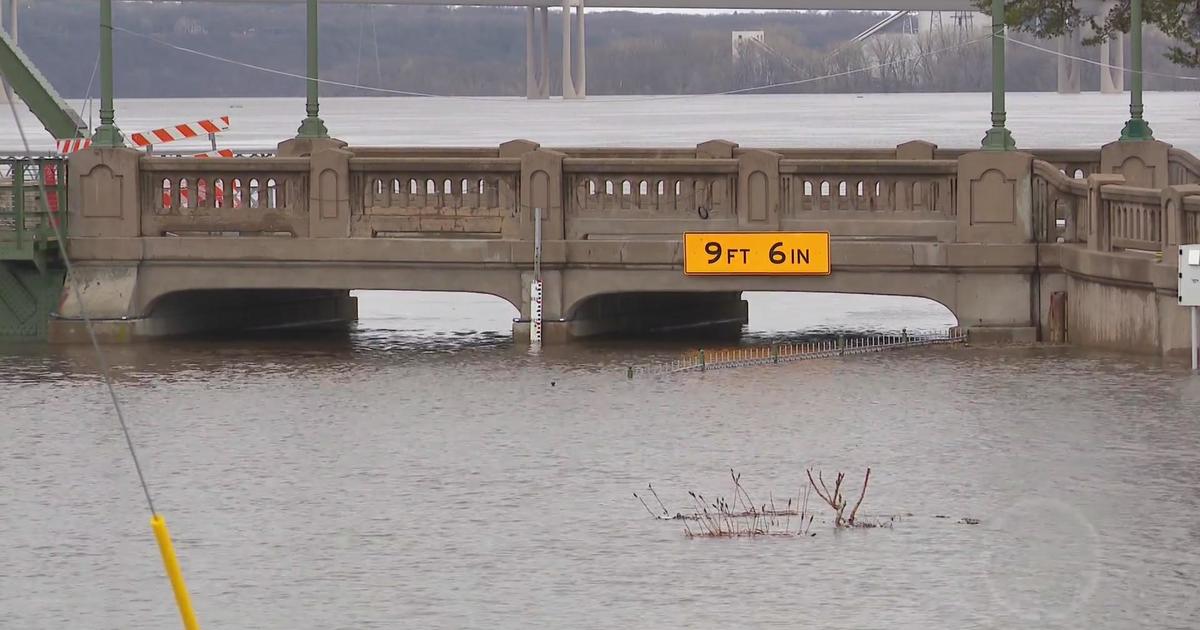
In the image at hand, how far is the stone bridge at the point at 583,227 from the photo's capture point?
74.0 ft

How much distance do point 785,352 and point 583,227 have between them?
2.26 metres

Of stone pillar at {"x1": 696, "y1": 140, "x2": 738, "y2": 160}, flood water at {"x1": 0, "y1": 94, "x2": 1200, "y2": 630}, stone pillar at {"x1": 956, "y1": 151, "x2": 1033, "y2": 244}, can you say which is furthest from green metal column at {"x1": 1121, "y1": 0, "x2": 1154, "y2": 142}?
stone pillar at {"x1": 696, "y1": 140, "x2": 738, "y2": 160}

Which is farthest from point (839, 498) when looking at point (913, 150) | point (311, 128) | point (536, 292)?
point (311, 128)

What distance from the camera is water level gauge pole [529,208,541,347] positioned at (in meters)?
23.1

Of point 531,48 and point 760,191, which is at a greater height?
point 531,48

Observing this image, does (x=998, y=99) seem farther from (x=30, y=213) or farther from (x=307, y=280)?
(x=30, y=213)

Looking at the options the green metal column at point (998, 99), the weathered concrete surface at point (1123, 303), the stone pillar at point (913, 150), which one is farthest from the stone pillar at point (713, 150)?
the weathered concrete surface at point (1123, 303)

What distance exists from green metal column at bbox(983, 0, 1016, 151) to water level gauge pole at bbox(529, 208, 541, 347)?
4.26 meters

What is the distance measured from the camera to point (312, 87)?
88.8 ft

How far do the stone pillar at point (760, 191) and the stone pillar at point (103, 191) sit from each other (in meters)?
5.91

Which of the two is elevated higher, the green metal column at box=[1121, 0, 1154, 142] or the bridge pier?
the bridge pier

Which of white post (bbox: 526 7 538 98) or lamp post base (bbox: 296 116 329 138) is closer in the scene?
lamp post base (bbox: 296 116 329 138)

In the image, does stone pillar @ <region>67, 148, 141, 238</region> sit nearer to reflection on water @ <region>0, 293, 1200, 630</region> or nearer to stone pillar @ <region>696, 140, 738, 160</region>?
reflection on water @ <region>0, 293, 1200, 630</region>

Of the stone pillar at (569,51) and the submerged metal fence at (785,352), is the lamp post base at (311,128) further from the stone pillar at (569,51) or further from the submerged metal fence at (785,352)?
the stone pillar at (569,51)
